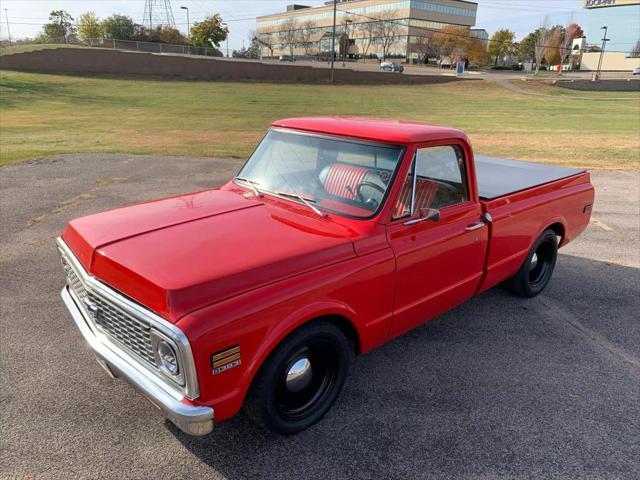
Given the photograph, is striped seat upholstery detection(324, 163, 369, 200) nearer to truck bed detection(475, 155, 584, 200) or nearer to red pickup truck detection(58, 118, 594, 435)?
red pickup truck detection(58, 118, 594, 435)

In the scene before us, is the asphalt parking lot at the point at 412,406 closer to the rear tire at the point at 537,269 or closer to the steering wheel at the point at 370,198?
the rear tire at the point at 537,269

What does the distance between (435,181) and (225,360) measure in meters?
2.08

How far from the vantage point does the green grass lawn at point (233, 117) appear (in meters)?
13.9

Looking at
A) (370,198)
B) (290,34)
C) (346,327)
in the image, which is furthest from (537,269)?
(290,34)

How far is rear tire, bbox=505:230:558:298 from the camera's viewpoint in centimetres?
465

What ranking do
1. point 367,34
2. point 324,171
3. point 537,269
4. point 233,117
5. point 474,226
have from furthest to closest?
point 367,34, point 233,117, point 537,269, point 474,226, point 324,171

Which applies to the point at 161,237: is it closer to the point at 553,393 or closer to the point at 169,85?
the point at 553,393

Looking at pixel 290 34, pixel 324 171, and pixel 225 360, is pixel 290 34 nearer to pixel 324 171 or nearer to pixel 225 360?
pixel 324 171

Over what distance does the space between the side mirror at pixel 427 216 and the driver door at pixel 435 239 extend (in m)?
0.01

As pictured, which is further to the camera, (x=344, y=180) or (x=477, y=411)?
(x=344, y=180)

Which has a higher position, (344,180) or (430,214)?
(344,180)

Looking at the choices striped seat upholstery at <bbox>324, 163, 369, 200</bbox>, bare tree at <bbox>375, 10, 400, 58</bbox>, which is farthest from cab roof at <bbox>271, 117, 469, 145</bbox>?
bare tree at <bbox>375, 10, 400, 58</bbox>

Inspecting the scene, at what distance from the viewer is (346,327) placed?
3.01 metres

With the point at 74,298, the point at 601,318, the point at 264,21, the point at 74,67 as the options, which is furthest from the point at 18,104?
the point at 264,21
